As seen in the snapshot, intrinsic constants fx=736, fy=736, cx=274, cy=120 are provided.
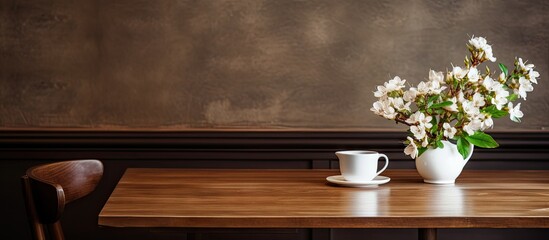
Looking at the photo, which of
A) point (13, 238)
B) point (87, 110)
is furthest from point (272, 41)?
point (13, 238)

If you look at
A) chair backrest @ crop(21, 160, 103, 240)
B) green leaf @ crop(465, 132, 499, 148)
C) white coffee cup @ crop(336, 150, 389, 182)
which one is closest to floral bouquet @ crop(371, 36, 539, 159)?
green leaf @ crop(465, 132, 499, 148)

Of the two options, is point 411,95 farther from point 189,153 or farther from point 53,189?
point 189,153

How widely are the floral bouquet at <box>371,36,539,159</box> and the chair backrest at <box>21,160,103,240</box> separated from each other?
0.86 metres

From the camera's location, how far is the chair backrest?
5.34ft

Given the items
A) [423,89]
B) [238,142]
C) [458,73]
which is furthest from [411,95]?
[238,142]

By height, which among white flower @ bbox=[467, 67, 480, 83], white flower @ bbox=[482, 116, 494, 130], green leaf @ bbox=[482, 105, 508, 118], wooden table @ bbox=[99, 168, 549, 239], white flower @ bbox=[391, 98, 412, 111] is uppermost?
white flower @ bbox=[467, 67, 480, 83]

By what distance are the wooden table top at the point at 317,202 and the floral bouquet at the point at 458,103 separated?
0.14 m

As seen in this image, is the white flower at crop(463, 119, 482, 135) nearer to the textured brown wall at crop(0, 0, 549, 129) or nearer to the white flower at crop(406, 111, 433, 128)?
the white flower at crop(406, 111, 433, 128)

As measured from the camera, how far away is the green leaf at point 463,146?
6.82 feet

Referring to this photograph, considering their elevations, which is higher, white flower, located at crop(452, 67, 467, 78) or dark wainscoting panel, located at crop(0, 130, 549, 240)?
white flower, located at crop(452, 67, 467, 78)

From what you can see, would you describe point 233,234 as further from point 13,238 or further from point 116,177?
point 13,238

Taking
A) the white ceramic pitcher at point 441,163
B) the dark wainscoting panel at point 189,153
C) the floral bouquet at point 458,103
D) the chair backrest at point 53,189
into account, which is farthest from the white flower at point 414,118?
the dark wainscoting panel at point 189,153

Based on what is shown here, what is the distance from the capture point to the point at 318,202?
173cm

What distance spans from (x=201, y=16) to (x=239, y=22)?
0.16 meters
